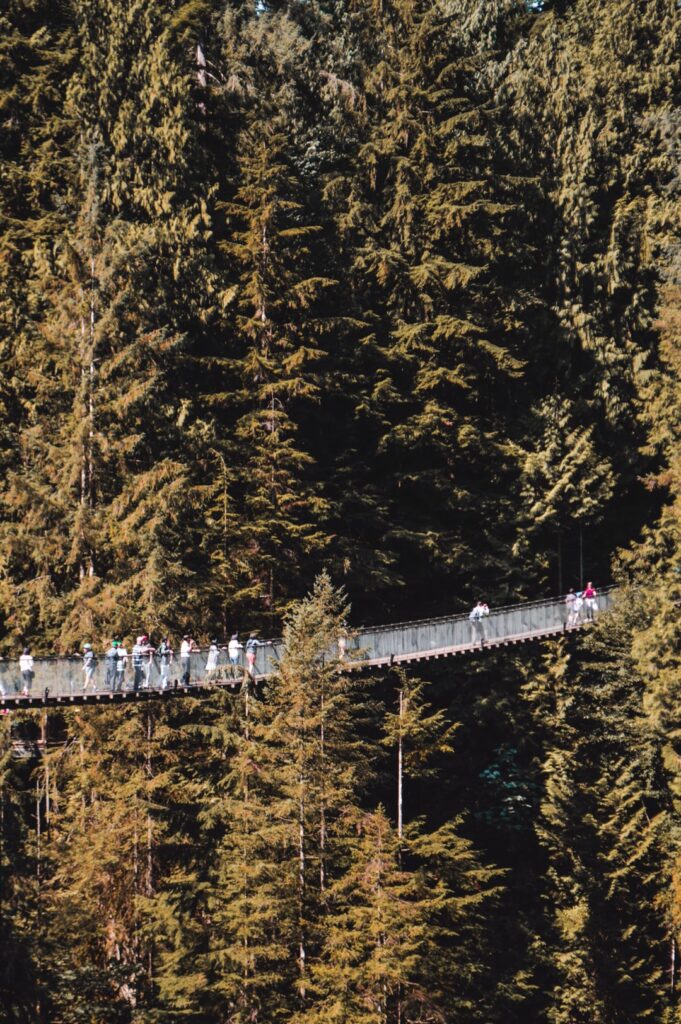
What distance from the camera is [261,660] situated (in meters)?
32.0

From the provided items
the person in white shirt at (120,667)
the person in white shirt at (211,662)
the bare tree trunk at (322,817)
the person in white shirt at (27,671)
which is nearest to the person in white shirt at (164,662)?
the person in white shirt at (120,667)

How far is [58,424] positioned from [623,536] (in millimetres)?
19214

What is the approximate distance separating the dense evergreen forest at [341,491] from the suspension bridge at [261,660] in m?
0.66

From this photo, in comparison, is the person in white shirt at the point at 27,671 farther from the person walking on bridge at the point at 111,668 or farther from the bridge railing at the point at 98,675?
the person walking on bridge at the point at 111,668

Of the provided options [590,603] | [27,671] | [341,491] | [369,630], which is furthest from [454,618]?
[27,671]

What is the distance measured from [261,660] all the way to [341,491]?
9234mm

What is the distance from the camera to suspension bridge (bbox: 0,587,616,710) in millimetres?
29719

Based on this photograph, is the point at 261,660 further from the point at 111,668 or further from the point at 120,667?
the point at 111,668

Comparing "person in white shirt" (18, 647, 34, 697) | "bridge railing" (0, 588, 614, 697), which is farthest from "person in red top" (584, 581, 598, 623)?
"person in white shirt" (18, 647, 34, 697)

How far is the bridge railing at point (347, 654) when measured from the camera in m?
29.8

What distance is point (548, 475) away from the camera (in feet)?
140

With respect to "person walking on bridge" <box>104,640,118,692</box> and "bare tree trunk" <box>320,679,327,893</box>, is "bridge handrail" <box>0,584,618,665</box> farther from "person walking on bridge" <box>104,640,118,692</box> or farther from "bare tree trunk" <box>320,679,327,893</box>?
"bare tree trunk" <box>320,679,327,893</box>

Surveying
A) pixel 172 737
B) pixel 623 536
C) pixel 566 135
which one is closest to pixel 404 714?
pixel 172 737

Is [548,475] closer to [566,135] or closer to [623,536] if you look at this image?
[623,536]
